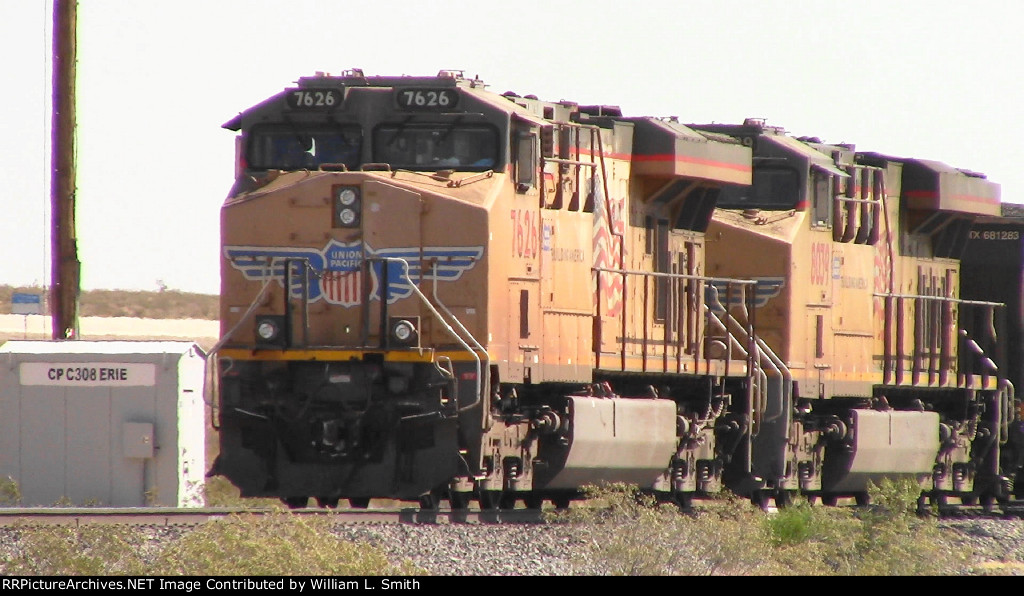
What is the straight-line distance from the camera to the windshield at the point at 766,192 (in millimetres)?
21656

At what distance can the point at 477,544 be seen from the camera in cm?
1469

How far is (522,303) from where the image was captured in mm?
17016

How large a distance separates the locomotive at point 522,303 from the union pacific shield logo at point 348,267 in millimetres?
21

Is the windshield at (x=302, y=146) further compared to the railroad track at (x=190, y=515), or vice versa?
the windshield at (x=302, y=146)

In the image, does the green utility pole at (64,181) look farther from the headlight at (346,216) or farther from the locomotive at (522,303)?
the headlight at (346,216)

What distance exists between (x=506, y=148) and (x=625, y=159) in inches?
118

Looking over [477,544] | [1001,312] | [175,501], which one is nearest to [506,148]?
[477,544]

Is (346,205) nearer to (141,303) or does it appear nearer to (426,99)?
(426,99)

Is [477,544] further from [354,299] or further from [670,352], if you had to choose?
[670,352]

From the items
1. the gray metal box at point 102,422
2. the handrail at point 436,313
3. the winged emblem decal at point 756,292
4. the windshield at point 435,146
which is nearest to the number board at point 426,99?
the windshield at point 435,146

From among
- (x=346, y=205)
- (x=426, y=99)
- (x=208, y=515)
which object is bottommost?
(x=208, y=515)

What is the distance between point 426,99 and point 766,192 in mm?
6728

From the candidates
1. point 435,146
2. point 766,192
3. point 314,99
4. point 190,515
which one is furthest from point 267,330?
point 766,192

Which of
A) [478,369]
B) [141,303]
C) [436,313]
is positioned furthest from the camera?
[141,303]
